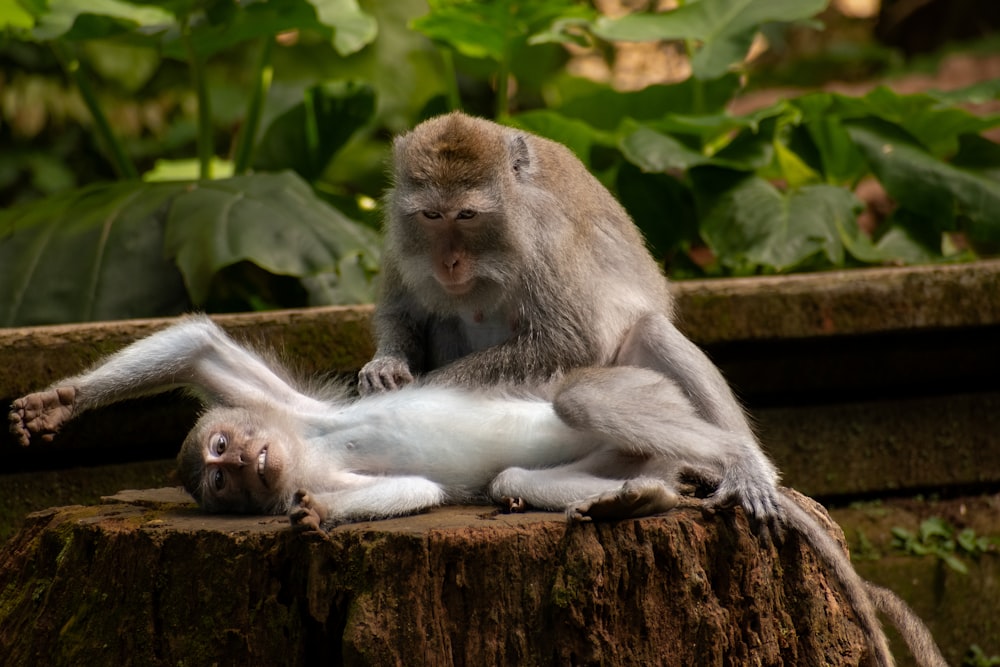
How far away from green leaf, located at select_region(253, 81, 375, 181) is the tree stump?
13.5 ft

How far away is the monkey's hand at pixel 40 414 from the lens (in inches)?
135

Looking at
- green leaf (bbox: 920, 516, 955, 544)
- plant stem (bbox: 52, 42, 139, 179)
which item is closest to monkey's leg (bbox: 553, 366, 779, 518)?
green leaf (bbox: 920, 516, 955, 544)

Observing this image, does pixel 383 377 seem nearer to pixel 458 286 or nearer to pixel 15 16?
pixel 458 286

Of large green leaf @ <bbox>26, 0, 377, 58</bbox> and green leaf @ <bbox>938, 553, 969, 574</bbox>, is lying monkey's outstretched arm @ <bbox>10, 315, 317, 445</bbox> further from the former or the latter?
green leaf @ <bbox>938, 553, 969, 574</bbox>

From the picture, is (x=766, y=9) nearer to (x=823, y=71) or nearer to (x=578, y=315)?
(x=578, y=315)

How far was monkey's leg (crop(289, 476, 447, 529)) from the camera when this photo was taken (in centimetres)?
315

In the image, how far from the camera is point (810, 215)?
6.14 metres

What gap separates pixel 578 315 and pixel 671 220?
9.25 feet

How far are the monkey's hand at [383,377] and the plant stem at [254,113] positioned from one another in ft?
11.3

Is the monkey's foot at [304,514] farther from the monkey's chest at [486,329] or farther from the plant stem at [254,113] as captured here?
the plant stem at [254,113]

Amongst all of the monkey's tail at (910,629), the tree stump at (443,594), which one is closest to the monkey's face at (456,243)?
the tree stump at (443,594)

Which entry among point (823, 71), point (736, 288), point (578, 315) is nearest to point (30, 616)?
point (578, 315)

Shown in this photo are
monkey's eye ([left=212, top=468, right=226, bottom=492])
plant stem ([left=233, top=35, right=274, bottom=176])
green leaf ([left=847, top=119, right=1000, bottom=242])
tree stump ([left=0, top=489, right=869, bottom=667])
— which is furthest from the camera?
plant stem ([left=233, top=35, right=274, bottom=176])

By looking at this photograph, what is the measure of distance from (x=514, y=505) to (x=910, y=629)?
4.31 feet
